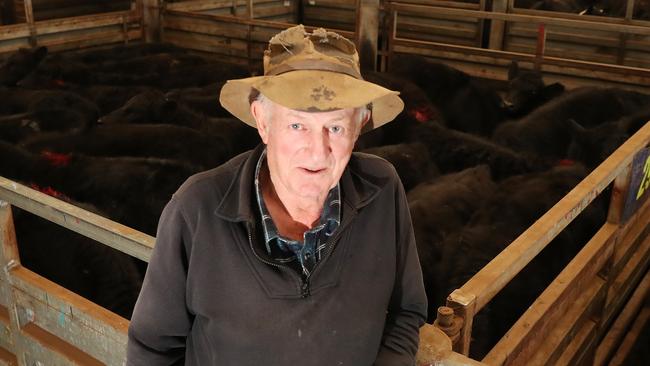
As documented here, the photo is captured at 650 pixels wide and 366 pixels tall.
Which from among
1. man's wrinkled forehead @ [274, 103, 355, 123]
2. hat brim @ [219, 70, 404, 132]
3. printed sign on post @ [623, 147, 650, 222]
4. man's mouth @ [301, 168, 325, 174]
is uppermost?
hat brim @ [219, 70, 404, 132]

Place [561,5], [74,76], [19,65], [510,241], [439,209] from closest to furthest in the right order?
[510,241]
[439,209]
[19,65]
[74,76]
[561,5]

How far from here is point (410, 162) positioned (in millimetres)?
6148

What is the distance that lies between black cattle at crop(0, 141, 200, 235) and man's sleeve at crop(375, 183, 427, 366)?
3335 mm

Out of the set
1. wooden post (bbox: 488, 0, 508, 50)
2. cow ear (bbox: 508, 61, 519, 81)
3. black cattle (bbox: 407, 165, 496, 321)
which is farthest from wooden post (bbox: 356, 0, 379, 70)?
wooden post (bbox: 488, 0, 508, 50)

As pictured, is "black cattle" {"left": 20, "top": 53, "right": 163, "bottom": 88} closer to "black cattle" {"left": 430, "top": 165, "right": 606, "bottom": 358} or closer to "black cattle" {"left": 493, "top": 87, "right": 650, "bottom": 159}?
"black cattle" {"left": 493, "top": 87, "right": 650, "bottom": 159}

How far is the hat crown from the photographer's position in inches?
73.5

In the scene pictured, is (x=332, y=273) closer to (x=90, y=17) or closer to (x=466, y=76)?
(x=466, y=76)

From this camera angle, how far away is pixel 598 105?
7.64m

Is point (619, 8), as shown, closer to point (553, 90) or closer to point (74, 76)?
point (553, 90)

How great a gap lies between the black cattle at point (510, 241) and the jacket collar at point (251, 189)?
1765mm

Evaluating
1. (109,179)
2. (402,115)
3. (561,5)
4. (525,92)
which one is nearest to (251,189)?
(109,179)

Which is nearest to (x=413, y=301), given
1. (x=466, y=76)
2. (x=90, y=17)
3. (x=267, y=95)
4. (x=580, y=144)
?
(x=267, y=95)

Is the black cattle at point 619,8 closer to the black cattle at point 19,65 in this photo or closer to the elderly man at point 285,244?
the black cattle at point 19,65

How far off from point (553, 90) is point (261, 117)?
6828mm
